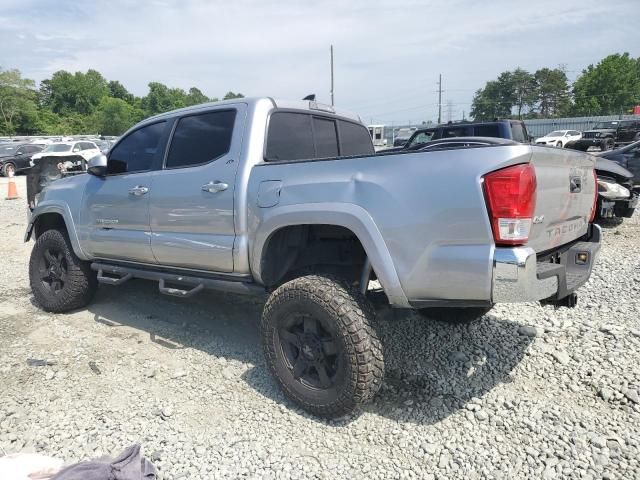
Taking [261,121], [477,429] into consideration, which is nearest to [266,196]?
[261,121]

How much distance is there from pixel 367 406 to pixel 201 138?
7.78 ft

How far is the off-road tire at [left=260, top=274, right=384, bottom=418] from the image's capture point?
2.82m

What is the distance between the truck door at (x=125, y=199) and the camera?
13.6 ft

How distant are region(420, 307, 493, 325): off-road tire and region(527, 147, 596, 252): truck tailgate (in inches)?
39.7

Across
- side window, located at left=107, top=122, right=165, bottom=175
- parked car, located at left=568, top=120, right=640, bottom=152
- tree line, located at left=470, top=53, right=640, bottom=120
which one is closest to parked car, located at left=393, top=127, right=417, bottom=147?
parked car, located at left=568, top=120, right=640, bottom=152

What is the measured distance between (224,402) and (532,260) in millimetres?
2157

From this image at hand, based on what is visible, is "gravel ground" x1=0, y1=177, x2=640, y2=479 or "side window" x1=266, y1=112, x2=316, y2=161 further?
"side window" x1=266, y1=112, x2=316, y2=161

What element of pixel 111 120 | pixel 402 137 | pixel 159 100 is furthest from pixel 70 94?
pixel 402 137

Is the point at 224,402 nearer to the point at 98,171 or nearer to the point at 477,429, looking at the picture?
the point at 477,429

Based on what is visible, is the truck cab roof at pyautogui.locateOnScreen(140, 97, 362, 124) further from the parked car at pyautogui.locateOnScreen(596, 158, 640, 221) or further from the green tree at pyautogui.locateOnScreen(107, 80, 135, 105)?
the green tree at pyautogui.locateOnScreen(107, 80, 135, 105)

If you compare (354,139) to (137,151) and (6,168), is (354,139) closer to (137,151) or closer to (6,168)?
(137,151)

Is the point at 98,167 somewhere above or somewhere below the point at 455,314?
above

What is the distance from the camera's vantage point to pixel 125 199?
427 centimetres

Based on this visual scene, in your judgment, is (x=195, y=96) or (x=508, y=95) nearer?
(x=508, y=95)
